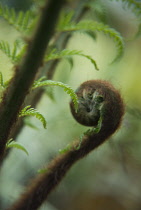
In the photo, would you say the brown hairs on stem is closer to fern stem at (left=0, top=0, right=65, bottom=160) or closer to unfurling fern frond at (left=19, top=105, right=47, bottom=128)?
unfurling fern frond at (left=19, top=105, right=47, bottom=128)

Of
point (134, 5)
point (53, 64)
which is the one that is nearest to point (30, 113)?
point (134, 5)

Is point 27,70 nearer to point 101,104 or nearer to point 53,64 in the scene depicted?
point 101,104

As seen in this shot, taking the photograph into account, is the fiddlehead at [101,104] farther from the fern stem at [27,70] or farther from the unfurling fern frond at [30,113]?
the fern stem at [27,70]

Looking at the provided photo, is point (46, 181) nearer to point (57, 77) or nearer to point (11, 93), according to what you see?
point (11, 93)

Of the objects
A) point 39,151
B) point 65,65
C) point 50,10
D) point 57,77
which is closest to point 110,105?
point 50,10

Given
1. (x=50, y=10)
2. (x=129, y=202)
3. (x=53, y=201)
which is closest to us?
(x=50, y=10)

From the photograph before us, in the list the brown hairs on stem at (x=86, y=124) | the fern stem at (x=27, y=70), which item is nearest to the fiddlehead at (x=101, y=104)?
the brown hairs on stem at (x=86, y=124)

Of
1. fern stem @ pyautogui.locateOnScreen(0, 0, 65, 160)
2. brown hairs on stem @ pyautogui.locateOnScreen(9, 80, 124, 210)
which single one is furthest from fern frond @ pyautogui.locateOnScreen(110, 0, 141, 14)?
fern stem @ pyautogui.locateOnScreen(0, 0, 65, 160)
